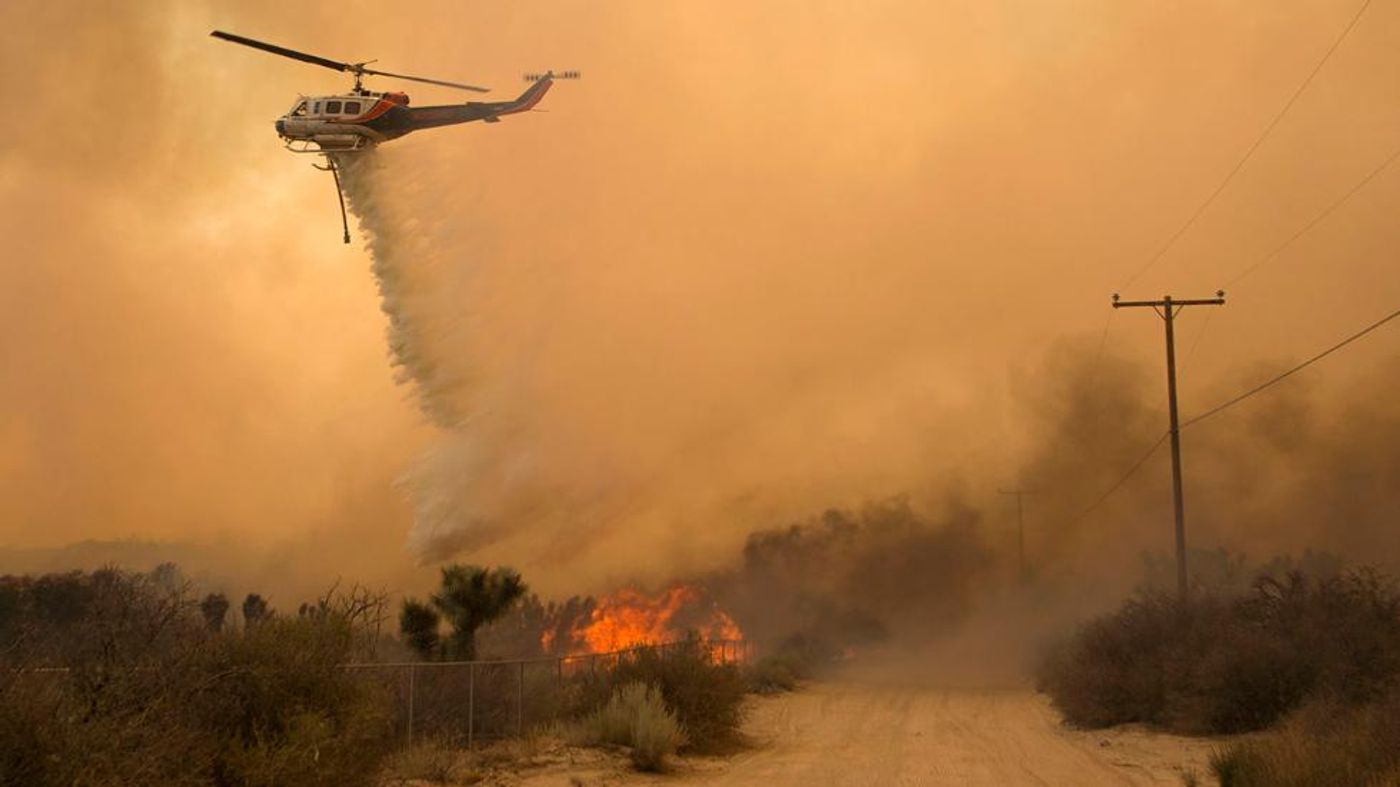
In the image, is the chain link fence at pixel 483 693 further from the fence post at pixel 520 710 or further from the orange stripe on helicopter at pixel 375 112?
the orange stripe on helicopter at pixel 375 112

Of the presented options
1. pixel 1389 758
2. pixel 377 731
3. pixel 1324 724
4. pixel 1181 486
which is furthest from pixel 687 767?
pixel 1181 486

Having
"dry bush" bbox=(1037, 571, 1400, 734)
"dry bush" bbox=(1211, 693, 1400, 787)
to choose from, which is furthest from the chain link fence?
"dry bush" bbox=(1037, 571, 1400, 734)

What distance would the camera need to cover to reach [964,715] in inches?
1671

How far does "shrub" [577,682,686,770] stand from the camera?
91.9ft

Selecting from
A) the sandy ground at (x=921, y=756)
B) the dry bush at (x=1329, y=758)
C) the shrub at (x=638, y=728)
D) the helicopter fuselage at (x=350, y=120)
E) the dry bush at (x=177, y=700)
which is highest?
the helicopter fuselage at (x=350, y=120)

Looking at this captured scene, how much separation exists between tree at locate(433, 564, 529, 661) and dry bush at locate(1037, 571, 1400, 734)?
17.6 meters

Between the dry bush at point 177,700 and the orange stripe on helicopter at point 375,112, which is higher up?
the orange stripe on helicopter at point 375,112

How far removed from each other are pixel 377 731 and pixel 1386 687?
20007 mm

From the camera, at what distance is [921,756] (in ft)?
96.2

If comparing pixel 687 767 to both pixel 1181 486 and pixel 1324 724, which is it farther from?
pixel 1181 486

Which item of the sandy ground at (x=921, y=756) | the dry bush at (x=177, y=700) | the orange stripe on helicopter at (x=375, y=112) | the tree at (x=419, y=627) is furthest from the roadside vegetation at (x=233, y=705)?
the orange stripe on helicopter at (x=375, y=112)

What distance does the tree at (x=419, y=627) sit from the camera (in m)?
37.9

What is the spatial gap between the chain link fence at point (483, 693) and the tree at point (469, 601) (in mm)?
4753

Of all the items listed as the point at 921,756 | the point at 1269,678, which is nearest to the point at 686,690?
the point at 921,756
